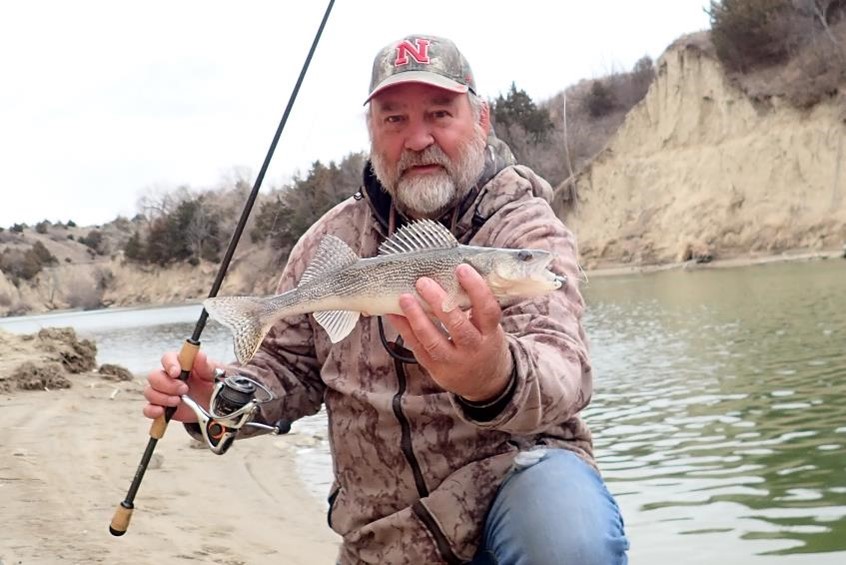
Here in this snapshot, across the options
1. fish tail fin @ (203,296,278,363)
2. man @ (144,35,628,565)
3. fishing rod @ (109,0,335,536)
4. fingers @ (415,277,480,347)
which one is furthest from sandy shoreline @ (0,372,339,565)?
fingers @ (415,277,480,347)

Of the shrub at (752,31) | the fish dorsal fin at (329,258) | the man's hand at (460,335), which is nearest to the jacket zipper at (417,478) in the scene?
the fish dorsal fin at (329,258)

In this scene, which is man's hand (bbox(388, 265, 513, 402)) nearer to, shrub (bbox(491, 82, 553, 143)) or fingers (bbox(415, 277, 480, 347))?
fingers (bbox(415, 277, 480, 347))

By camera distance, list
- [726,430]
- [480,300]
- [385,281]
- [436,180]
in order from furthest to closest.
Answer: [726,430] → [436,180] → [385,281] → [480,300]

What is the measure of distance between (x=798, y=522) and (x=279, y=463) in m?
4.57

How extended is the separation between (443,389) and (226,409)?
772 mm

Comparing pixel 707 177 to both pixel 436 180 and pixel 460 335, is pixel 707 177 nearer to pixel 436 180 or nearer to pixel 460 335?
pixel 436 180

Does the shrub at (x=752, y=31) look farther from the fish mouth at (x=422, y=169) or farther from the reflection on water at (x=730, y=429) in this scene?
the fish mouth at (x=422, y=169)

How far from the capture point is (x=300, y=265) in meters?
3.29

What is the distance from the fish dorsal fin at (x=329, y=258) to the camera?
2.59m

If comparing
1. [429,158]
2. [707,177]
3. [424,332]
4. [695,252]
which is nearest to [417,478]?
[424,332]

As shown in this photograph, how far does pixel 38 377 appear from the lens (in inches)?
420

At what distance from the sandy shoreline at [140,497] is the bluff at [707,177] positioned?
23.4 metres

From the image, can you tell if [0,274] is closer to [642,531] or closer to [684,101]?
[684,101]

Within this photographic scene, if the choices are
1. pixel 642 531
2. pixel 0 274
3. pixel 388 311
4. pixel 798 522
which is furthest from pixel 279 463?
pixel 0 274
